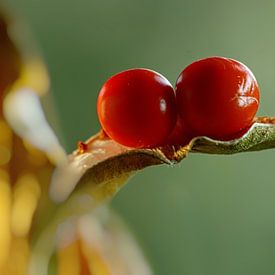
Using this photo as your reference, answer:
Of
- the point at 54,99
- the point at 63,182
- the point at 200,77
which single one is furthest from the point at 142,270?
the point at 200,77

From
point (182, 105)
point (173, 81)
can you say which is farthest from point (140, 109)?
point (173, 81)

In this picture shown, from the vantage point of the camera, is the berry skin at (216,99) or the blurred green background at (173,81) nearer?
the berry skin at (216,99)

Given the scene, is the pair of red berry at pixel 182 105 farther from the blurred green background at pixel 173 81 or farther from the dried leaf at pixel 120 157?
the blurred green background at pixel 173 81

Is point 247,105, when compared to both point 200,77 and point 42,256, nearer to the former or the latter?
point 200,77

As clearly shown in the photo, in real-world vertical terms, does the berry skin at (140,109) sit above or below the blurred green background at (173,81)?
above

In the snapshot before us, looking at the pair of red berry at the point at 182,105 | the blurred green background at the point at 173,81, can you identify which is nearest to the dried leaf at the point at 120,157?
the pair of red berry at the point at 182,105

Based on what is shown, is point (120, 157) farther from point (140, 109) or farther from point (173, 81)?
point (173, 81)
